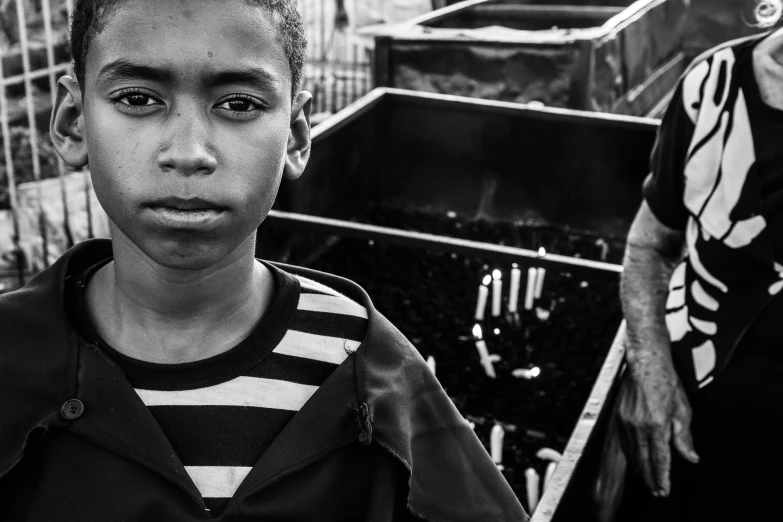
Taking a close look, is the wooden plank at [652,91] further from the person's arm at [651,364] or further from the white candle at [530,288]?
the person's arm at [651,364]

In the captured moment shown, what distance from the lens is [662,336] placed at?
A: 2.26m

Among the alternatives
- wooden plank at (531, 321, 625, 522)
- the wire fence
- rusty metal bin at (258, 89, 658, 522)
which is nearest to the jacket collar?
wooden plank at (531, 321, 625, 522)

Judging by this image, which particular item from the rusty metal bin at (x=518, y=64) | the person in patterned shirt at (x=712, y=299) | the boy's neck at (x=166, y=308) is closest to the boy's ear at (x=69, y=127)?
the boy's neck at (x=166, y=308)

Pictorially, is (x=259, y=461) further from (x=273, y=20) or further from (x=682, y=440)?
(x=682, y=440)

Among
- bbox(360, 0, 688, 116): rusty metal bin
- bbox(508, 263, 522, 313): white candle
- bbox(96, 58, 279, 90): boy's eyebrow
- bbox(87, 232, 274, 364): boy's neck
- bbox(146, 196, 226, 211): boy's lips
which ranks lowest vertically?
bbox(508, 263, 522, 313): white candle

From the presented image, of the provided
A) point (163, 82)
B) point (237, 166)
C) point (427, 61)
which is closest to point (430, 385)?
point (237, 166)

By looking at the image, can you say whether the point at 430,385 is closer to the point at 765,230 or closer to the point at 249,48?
→ the point at 249,48

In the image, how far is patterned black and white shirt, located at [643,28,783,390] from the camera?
2010mm

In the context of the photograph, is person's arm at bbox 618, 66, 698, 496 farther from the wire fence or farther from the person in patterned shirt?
the wire fence

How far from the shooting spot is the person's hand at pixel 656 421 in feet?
7.17

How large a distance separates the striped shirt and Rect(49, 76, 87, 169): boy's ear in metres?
0.16

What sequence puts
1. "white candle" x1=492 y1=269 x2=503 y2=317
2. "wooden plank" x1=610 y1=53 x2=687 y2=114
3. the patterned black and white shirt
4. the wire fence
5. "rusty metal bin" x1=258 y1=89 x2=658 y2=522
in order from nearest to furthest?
the patterned black and white shirt, "white candle" x1=492 y1=269 x2=503 y2=317, "rusty metal bin" x1=258 y1=89 x2=658 y2=522, the wire fence, "wooden plank" x1=610 y1=53 x2=687 y2=114

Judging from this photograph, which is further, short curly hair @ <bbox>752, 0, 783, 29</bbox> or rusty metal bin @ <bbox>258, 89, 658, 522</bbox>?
rusty metal bin @ <bbox>258, 89, 658, 522</bbox>

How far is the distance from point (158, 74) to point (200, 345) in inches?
13.9
